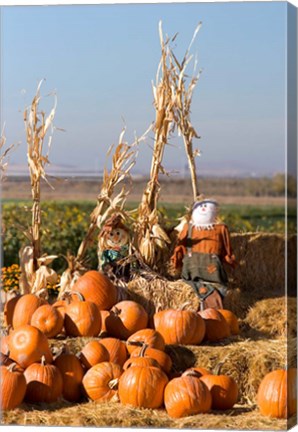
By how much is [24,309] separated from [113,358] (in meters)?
0.85

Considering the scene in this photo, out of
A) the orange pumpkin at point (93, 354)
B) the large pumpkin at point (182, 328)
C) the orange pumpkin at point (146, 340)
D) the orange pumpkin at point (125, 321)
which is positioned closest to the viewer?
Result: the orange pumpkin at point (93, 354)

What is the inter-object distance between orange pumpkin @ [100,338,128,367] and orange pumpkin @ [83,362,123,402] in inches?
7.0

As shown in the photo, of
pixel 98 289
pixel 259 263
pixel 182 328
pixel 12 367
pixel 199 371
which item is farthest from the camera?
pixel 259 263

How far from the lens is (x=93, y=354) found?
5.95m

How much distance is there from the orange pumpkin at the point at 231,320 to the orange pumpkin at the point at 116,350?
35.1 inches

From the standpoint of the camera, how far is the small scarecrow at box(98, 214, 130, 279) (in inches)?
278

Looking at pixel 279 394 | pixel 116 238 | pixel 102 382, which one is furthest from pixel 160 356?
pixel 116 238

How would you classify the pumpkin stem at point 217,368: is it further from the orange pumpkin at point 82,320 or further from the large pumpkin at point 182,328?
the orange pumpkin at point 82,320

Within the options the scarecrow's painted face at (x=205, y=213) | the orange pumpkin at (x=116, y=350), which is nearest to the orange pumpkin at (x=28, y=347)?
the orange pumpkin at (x=116, y=350)

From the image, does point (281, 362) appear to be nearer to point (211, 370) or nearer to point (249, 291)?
point (211, 370)

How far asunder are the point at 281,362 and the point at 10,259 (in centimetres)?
491

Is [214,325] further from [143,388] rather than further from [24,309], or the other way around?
[24,309]

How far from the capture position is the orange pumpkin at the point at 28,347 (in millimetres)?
5867

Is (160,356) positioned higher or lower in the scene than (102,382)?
higher
